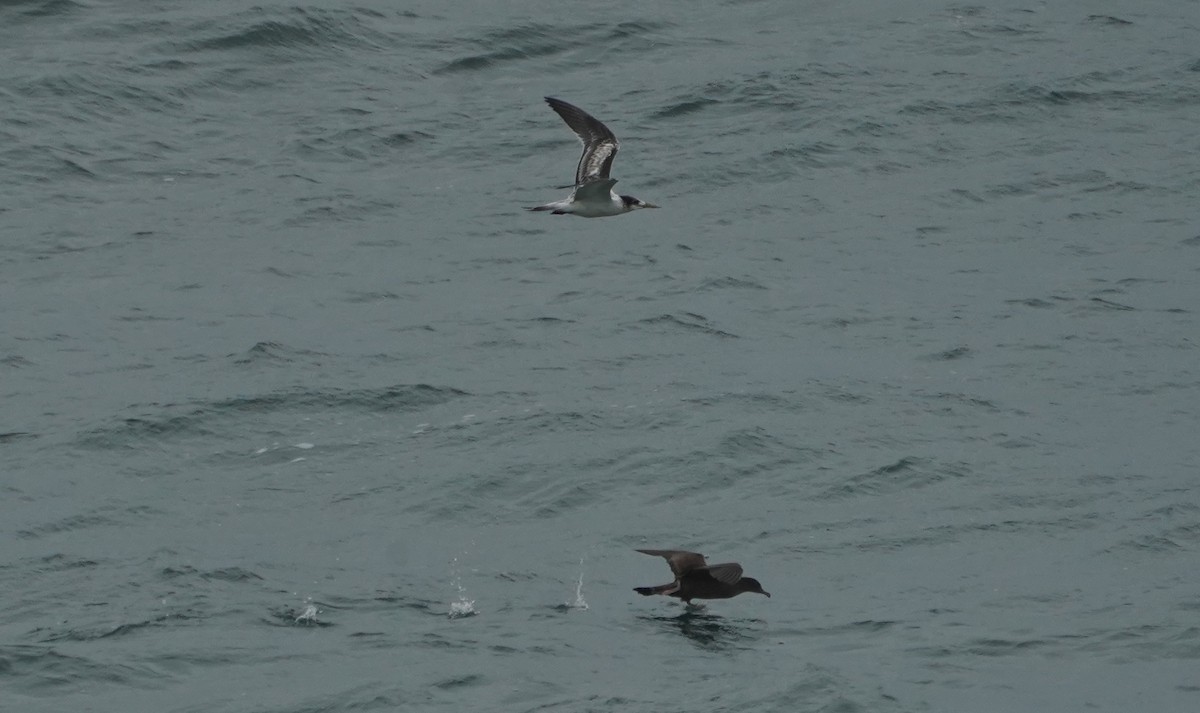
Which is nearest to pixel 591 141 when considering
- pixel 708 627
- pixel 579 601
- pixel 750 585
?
pixel 579 601

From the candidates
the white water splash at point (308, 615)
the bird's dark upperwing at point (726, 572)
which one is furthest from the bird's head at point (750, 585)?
the white water splash at point (308, 615)

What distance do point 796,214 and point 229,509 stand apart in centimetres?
1058

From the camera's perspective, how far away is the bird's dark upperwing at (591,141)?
20.0 metres

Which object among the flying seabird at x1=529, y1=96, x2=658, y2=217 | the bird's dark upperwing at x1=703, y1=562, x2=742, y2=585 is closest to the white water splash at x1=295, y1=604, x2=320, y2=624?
the bird's dark upperwing at x1=703, y1=562, x2=742, y2=585

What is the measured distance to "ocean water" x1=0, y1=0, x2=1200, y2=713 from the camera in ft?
51.9

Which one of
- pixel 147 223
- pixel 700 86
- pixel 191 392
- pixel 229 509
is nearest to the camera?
pixel 229 509

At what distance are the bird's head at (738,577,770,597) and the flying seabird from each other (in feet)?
15.8

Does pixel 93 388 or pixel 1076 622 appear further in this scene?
pixel 93 388

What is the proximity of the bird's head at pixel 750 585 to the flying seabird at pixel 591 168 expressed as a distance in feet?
15.8

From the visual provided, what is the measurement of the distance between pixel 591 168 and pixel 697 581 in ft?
17.9

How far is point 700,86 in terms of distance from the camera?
3034 cm

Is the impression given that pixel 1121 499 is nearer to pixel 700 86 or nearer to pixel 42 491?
pixel 42 491

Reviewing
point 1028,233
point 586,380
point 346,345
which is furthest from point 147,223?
point 1028,233

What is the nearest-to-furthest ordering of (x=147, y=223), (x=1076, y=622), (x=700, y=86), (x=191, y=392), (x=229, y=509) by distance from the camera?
(x=1076, y=622), (x=229, y=509), (x=191, y=392), (x=147, y=223), (x=700, y=86)
